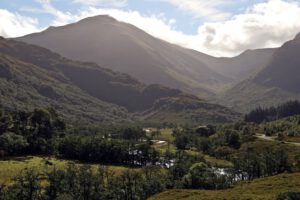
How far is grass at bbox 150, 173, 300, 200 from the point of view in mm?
143125

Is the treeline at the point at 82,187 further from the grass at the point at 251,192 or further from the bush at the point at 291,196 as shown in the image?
the bush at the point at 291,196

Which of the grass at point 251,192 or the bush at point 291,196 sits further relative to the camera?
the grass at point 251,192

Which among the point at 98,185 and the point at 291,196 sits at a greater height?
the point at 291,196

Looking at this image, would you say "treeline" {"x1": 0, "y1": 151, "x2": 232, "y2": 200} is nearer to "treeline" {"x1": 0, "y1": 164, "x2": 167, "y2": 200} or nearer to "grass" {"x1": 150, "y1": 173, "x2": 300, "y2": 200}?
"treeline" {"x1": 0, "y1": 164, "x2": 167, "y2": 200}

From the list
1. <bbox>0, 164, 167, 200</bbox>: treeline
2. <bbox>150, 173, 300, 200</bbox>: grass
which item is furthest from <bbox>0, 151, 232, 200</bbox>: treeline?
<bbox>150, 173, 300, 200</bbox>: grass

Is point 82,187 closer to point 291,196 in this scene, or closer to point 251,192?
point 251,192

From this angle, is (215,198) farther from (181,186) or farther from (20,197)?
(20,197)

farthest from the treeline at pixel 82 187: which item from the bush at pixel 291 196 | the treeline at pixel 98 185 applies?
the bush at pixel 291 196

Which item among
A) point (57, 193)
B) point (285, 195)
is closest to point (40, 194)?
point (57, 193)

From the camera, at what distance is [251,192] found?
15375 cm

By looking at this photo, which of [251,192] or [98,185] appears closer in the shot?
[251,192]

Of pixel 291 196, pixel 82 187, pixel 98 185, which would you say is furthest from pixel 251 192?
pixel 82 187

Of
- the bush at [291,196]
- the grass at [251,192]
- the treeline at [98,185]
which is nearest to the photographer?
the bush at [291,196]

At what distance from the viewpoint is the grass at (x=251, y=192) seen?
143 metres
